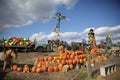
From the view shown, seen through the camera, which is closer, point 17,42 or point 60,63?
point 60,63

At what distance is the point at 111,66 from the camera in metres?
A: 9.50

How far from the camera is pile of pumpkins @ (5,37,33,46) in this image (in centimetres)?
1909

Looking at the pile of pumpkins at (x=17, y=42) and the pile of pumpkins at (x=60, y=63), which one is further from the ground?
the pile of pumpkins at (x=17, y=42)

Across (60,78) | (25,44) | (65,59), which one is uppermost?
(25,44)

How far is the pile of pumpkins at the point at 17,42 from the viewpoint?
19.1m

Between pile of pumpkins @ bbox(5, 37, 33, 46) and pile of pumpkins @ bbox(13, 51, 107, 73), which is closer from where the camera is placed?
pile of pumpkins @ bbox(13, 51, 107, 73)

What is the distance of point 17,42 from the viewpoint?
19438 millimetres

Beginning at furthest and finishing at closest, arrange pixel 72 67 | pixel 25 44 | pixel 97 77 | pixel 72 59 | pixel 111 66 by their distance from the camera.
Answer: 1. pixel 25 44
2. pixel 72 59
3. pixel 72 67
4. pixel 111 66
5. pixel 97 77

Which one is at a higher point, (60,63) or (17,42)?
(17,42)

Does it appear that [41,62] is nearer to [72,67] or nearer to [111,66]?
[72,67]

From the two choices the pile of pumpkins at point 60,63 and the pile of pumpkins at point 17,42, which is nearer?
the pile of pumpkins at point 60,63

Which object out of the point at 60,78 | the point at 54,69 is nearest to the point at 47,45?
the point at 54,69

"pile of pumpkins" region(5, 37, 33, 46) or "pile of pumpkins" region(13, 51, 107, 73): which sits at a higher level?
"pile of pumpkins" region(5, 37, 33, 46)

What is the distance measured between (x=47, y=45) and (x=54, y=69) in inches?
532
